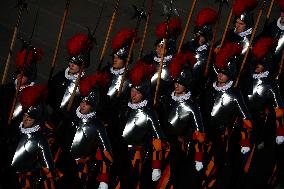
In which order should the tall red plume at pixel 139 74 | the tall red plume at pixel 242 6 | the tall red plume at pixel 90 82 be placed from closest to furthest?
the tall red plume at pixel 90 82
the tall red plume at pixel 139 74
the tall red plume at pixel 242 6

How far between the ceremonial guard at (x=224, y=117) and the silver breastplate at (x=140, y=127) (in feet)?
3.77

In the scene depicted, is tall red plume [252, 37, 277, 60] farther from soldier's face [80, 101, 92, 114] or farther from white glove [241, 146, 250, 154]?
soldier's face [80, 101, 92, 114]

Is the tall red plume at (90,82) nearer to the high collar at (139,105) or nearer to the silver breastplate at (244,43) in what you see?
the high collar at (139,105)

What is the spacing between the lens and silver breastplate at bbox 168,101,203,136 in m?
9.49

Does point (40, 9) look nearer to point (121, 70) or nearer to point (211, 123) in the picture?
point (121, 70)

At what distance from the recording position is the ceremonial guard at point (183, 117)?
31.1 feet

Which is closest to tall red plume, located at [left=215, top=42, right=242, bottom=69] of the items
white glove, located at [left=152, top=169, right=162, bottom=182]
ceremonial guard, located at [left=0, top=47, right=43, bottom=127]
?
white glove, located at [left=152, top=169, right=162, bottom=182]

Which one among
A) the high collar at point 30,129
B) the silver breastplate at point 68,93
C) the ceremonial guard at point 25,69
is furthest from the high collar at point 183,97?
the ceremonial guard at point 25,69

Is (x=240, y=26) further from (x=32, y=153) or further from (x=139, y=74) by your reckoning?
(x=32, y=153)

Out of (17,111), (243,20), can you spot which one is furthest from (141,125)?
(243,20)

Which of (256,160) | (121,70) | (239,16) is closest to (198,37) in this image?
(239,16)

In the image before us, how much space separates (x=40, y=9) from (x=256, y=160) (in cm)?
675

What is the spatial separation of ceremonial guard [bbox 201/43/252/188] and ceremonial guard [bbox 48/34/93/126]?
206 cm

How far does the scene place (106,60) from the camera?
13.7m
